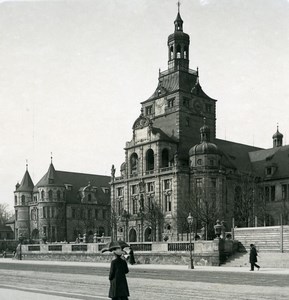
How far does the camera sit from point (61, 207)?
9500cm

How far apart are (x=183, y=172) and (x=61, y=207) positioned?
1322 inches

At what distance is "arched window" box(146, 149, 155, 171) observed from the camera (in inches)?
2891

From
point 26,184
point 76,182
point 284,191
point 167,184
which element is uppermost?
point 76,182

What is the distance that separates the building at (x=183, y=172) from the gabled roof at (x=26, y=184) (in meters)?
30.2

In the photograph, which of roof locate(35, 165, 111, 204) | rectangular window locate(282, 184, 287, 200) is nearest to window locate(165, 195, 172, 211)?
rectangular window locate(282, 184, 287, 200)

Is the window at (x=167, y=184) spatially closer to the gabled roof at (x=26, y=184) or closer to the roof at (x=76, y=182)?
the roof at (x=76, y=182)

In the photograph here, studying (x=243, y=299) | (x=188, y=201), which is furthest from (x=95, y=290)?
(x=188, y=201)

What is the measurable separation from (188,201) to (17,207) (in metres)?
46.8

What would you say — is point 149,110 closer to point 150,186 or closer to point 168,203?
point 150,186

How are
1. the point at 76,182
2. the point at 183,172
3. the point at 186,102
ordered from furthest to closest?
the point at 76,182 < the point at 186,102 < the point at 183,172

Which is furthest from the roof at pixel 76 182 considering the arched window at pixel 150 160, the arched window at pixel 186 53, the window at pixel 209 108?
the arched window at pixel 186 53

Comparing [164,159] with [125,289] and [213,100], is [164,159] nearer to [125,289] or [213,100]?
[213,100]

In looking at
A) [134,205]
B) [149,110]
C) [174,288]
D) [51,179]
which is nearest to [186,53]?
[149,110]

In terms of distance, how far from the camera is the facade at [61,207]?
93938 mm
